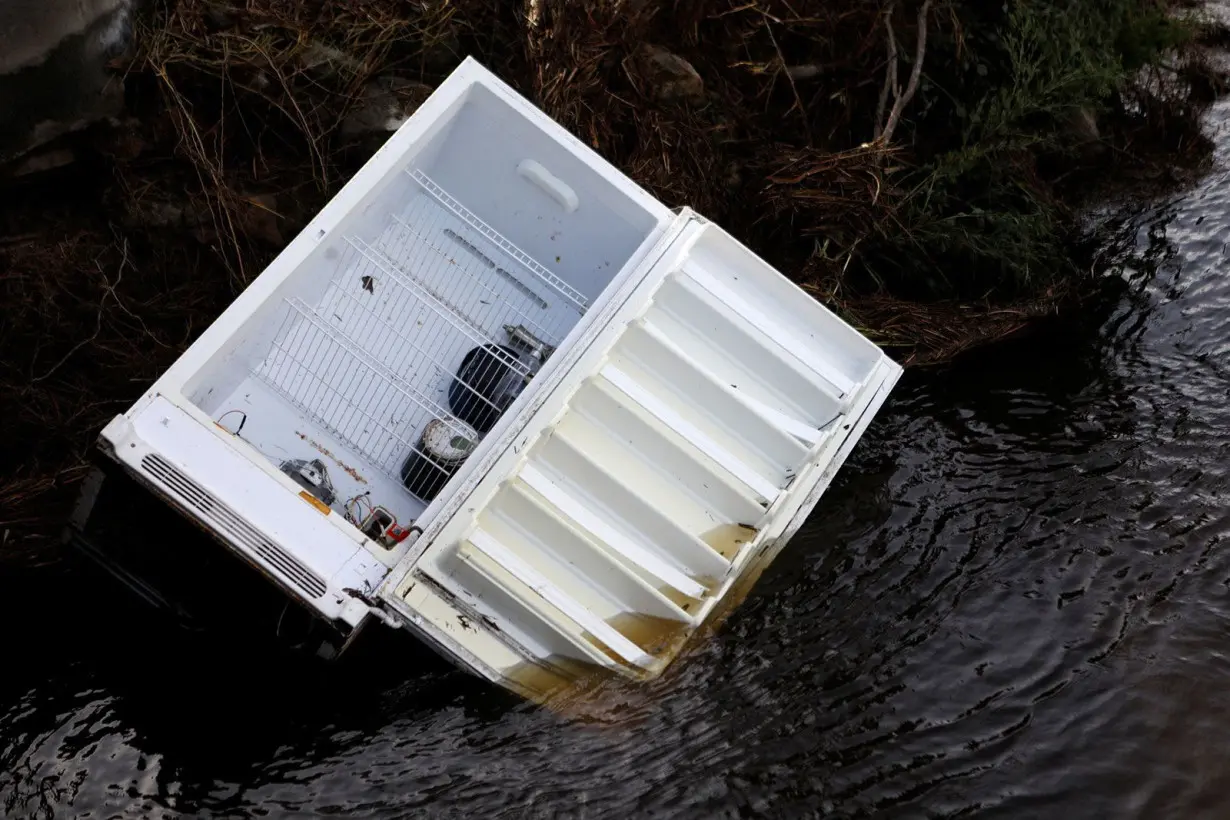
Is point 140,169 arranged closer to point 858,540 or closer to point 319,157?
point 319,157

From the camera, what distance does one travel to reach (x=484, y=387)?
3.67 m

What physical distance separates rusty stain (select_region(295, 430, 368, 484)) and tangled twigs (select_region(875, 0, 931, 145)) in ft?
9.63

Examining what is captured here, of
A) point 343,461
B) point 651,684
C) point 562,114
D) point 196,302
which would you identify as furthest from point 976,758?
point 196,302

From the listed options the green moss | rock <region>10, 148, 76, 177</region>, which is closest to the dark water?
the green moss

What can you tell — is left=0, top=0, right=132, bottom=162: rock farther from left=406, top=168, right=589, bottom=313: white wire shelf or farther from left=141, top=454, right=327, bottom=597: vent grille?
left=141, top=454, right=327, bottom=597: vent grille

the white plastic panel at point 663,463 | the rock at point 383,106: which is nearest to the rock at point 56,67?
the rock at point 383,106

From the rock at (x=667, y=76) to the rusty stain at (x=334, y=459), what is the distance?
2299 mm

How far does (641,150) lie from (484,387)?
1.57 m

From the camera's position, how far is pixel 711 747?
3.38 m

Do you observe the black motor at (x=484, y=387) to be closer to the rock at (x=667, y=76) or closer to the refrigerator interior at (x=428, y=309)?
the refrigerator interior at (x=428, y=309)

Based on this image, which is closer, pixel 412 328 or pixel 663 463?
pixel 663 463

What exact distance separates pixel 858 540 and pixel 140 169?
10.7 feet

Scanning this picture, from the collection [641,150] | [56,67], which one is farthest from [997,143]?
[56,67]

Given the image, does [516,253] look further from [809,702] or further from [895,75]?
[895,75]
